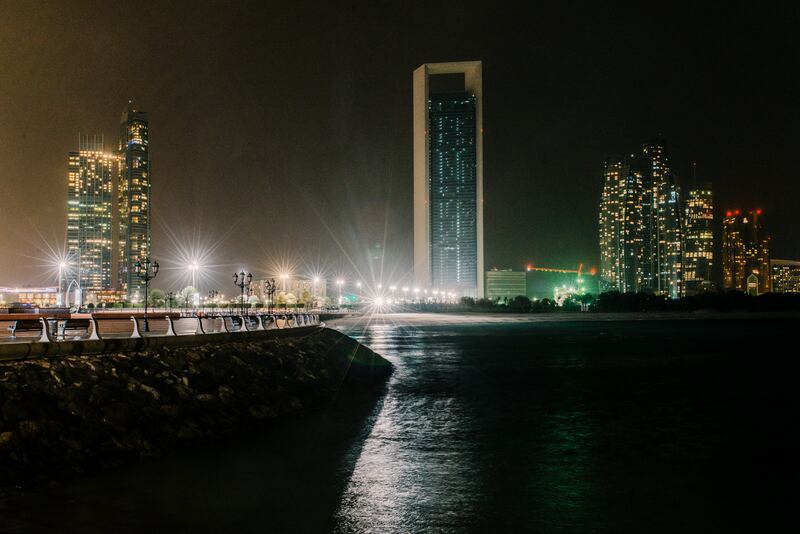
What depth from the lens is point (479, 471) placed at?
12.9 metres

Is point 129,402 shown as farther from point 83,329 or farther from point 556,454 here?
point 83,329

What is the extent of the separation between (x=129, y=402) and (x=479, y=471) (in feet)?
26.1

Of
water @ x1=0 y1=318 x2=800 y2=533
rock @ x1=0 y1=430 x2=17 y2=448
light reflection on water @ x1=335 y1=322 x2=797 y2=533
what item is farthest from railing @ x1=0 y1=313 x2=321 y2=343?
light reflection on water @ x1=335 y1=322 x2=797 y2=533

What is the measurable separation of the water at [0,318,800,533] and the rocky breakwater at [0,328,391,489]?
0.75m

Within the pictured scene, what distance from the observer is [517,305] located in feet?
459

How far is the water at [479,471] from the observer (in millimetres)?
9742

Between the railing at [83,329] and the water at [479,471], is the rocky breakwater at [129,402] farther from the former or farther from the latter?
the railing at [83,329]

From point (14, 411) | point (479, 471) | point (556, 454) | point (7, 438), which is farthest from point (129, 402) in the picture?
point (556, 454)

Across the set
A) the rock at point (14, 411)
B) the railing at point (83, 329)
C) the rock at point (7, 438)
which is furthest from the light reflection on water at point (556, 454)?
the railing at point (83, 329)

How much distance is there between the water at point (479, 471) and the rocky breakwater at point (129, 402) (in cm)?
75

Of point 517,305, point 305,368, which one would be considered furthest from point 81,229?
point 305,368

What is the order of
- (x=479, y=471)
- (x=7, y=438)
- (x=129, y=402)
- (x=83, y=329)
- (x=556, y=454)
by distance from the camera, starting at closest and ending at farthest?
(x=7, y=438)
(x=479, y=471)
(x=129, y=402)
(x=556, y=454)
(x=83, y=329)

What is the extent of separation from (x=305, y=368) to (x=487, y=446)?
11.8 meters

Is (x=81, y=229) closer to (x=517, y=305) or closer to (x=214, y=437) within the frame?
(x=517, y=305)
